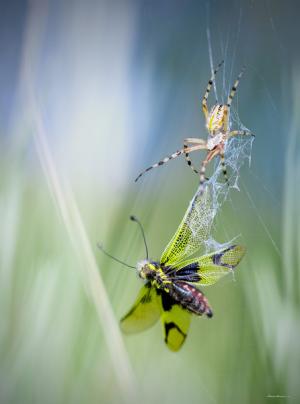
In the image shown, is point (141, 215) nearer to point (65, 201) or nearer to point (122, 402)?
point (65, 201)

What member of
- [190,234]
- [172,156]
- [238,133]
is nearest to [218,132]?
[238,133]

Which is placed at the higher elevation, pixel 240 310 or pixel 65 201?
pixel 65 201

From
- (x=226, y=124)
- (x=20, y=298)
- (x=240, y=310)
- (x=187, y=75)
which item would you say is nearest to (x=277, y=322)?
(x=240, y=310)

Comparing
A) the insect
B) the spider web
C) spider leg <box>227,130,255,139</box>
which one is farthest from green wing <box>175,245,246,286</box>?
Result: spider leg <box>227,130,255,139</box>

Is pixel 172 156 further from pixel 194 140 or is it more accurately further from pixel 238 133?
pixel 238 133

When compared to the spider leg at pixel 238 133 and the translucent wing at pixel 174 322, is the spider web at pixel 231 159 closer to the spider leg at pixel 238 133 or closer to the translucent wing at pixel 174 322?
the spider leg at pixel 238 133

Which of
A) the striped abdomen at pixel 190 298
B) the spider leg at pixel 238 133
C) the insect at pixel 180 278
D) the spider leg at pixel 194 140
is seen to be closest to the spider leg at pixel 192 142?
the spider leg at pixel 194 140

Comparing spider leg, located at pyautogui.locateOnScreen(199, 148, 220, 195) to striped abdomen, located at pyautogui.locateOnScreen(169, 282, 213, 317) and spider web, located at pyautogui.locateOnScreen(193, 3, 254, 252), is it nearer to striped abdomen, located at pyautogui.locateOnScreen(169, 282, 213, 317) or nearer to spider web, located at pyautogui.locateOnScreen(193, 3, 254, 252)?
spider web, located at pyautogui.locateOnScreen(193, 3, 254, 252)
